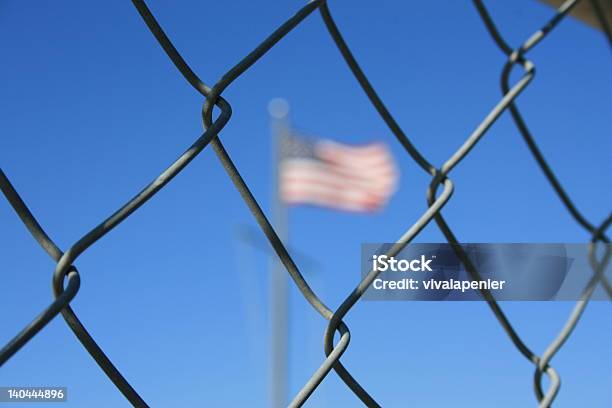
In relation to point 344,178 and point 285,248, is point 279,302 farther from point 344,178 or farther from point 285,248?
point 285,248

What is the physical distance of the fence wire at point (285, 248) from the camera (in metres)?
0.35

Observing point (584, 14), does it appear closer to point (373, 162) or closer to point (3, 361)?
point (3, 361)

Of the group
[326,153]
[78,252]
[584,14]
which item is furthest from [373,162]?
[78,252]

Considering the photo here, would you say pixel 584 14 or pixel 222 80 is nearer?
pixel 222 80

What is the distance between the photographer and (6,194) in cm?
34

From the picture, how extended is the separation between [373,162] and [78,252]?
4.86 meters

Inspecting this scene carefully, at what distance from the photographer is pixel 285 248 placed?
0.45 metres
